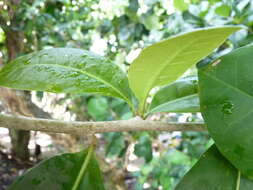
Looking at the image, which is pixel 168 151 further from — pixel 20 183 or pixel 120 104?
pixel 20 183

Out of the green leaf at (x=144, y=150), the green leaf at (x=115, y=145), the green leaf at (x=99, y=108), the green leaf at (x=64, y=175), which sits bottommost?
the green leaf at (x=115, y=145)

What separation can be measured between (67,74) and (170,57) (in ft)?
0.53

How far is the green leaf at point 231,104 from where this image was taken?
1.21 ft

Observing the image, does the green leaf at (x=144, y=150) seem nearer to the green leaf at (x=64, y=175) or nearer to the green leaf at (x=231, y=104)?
the green leaf at (x=64, y=175)

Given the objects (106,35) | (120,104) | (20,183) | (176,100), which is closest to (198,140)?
(120,104)

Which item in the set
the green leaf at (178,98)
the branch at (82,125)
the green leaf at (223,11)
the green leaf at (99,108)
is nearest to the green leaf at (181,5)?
the green leaf at (223,11)

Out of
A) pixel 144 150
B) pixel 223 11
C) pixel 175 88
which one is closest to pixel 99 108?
pixel 144 150

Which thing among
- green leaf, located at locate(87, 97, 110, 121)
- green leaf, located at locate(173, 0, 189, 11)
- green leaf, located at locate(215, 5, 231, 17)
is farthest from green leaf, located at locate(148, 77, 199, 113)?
green leaf, located at locate(87, 97, 110, 121)

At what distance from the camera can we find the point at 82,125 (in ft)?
1.40

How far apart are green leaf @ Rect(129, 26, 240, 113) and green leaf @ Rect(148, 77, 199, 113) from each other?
4 centimetres

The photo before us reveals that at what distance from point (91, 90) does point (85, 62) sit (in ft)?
0.18

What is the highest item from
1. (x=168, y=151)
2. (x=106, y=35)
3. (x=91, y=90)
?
(x=91, y=90)

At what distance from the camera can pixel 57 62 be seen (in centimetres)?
47

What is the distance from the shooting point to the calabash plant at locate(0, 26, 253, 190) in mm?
369
